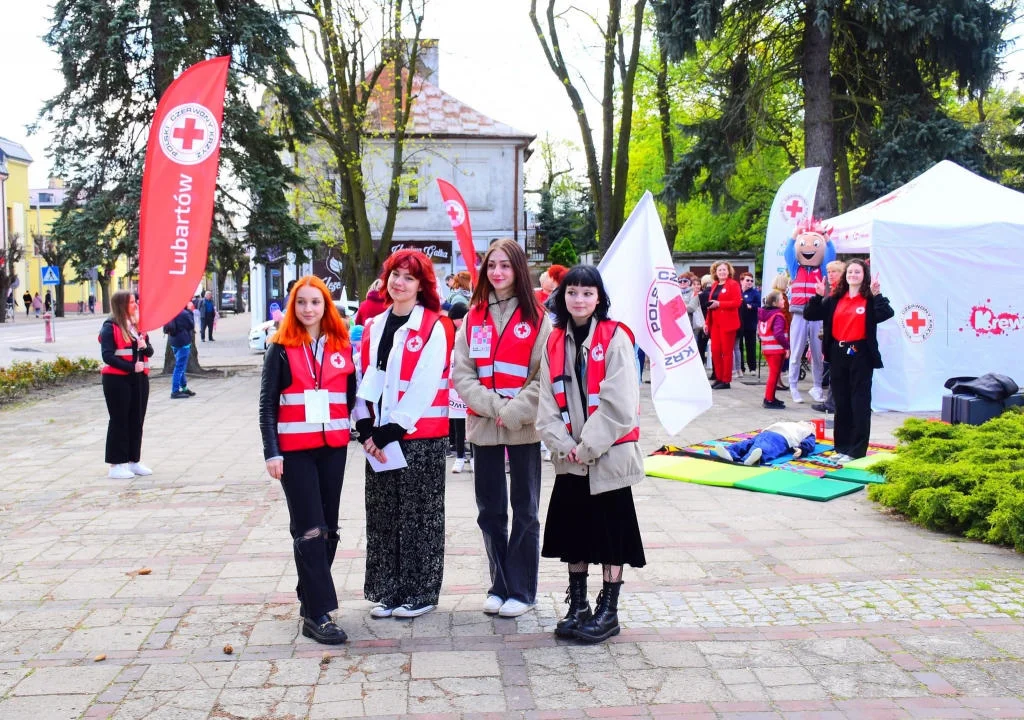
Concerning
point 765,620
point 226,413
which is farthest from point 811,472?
point 226,413

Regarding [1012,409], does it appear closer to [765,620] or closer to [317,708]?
[765,620]

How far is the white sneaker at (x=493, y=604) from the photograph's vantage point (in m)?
5.19

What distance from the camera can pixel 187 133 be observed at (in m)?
7.83

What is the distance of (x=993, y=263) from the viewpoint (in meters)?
13.2

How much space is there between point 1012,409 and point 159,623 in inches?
313

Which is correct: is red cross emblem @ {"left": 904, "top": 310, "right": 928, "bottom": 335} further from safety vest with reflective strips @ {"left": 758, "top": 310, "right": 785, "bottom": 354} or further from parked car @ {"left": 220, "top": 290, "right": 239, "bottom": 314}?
parked car @ {"left": 220, "top": 290, "right": 239, "bottom": 314}

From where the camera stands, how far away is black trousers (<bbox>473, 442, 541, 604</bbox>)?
5.14 metres

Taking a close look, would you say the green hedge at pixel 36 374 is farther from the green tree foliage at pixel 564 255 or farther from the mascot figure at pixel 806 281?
the green tree foliage at pixel 564 255

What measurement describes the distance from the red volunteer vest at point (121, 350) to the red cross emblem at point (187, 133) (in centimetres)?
220

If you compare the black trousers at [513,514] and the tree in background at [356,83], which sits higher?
the tree in background at [356,83]

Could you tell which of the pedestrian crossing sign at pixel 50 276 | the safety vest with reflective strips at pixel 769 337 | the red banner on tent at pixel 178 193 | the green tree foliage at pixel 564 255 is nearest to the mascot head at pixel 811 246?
the safety vest with reflective strips at pixel 769 337

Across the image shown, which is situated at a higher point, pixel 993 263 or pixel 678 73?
pixel 678 73

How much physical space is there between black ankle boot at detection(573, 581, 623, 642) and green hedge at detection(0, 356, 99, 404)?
44.3ft

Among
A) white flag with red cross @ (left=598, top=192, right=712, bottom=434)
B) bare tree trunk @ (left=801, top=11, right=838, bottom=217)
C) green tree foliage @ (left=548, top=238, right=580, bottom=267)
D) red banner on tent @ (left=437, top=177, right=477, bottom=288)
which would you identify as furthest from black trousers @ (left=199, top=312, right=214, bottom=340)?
white flag with red cross @ (left=598, top=192, right=712, bottom=434)
